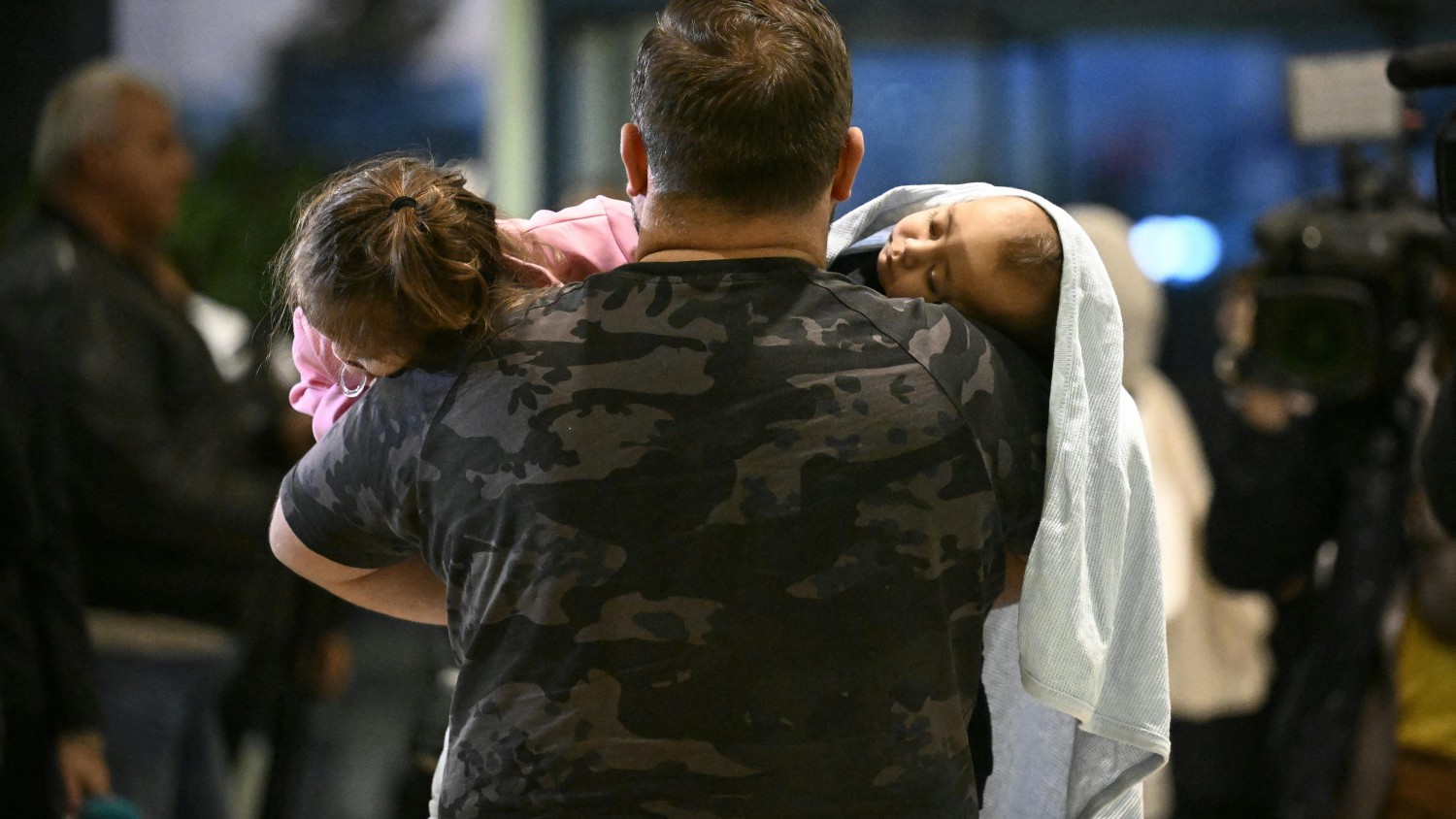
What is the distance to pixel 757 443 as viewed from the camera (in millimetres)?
1056

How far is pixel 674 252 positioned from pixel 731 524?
206 millimetres

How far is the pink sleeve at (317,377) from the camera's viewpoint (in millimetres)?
1205

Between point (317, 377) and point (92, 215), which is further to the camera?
point (92, 215)

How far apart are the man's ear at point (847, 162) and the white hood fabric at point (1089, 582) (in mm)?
143

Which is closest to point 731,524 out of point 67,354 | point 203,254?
point 67,354

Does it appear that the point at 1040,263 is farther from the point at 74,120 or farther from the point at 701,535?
the point at 74,120

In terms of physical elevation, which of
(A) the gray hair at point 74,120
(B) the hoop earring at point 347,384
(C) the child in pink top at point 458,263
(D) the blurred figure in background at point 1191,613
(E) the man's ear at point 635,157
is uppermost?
(E) the man's ear at point 635,157

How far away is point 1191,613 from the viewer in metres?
2.86

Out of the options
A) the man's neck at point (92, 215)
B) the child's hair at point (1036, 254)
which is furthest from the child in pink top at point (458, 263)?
the man's neck at point (92, 215)

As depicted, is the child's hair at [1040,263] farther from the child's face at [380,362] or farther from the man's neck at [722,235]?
the child's face at [380,362]

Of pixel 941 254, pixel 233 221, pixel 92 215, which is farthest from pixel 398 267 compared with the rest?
pixel 233 221

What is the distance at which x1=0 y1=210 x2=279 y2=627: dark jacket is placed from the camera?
8.15ft

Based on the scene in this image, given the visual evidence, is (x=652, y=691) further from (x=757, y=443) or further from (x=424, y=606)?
(x=424, y=606)

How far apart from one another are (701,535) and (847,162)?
31 cm
